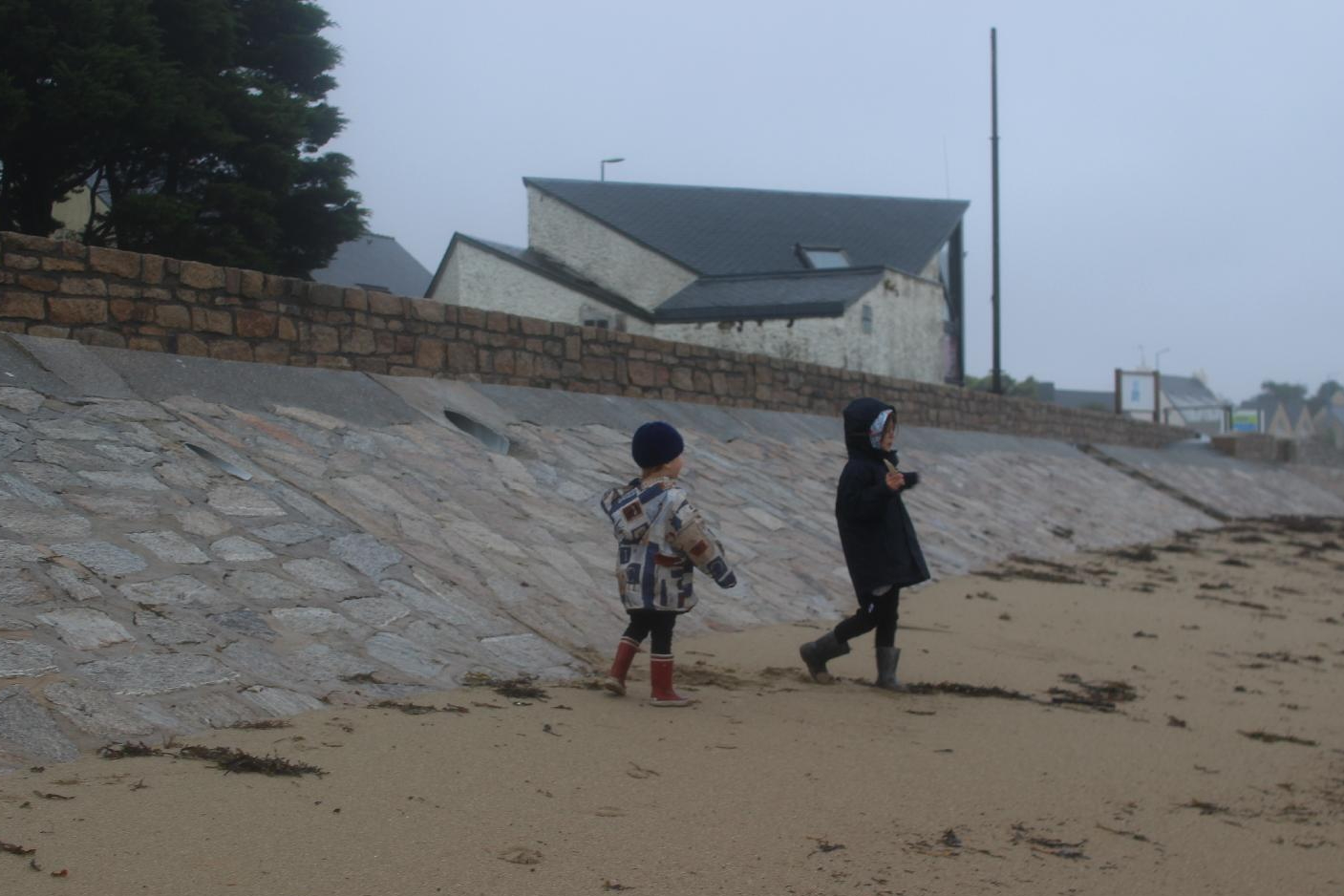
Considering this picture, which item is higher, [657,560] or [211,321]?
[211,321]

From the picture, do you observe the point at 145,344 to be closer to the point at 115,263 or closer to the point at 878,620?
the point at 115,263

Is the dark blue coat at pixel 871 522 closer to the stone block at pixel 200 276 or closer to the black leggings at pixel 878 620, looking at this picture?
the black leggings at pixel 878 620

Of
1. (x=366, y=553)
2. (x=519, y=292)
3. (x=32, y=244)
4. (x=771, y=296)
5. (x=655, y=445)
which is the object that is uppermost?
(x=519, y=292)

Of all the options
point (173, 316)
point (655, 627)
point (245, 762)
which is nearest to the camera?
point (245, 762)

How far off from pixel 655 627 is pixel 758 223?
28342 mm

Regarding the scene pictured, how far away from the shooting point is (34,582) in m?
5.02

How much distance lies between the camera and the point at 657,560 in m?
5.50

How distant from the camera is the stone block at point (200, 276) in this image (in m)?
8.55

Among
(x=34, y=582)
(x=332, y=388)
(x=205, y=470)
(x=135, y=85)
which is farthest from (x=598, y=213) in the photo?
(x=34, y=582)

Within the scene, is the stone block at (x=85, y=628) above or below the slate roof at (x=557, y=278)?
below

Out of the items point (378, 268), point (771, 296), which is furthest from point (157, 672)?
point (378, 268)

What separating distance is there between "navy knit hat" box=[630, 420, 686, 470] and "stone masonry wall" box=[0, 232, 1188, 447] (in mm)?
4151

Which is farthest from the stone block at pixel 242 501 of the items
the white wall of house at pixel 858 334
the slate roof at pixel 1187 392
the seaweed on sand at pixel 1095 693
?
the slate roof at pixel 1187 392

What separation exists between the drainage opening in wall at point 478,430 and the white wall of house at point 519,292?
680 inches
